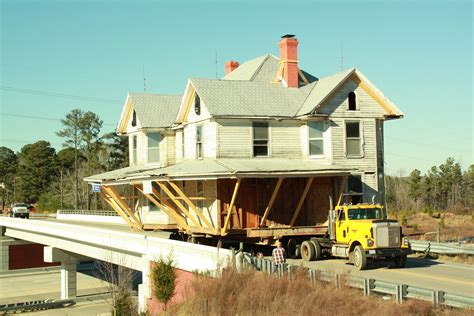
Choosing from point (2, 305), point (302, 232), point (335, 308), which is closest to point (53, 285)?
point (2, 305)

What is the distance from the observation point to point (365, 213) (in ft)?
77.8

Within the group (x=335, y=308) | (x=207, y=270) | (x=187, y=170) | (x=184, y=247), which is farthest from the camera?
(x=187, y=170)

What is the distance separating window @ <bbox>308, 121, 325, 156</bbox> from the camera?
101 ft

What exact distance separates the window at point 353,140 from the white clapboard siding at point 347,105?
565 millimetres

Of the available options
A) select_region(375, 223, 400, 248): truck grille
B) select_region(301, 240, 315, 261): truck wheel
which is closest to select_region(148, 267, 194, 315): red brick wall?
select_region(301, 240, 315, 261): truck wheel

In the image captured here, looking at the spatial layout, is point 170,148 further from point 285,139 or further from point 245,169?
point 245,169

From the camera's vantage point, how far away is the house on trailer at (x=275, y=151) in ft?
92.8

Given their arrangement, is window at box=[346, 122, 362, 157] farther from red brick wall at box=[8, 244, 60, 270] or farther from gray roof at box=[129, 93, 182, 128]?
red brick wall at box=[8, 244, 60, 270]

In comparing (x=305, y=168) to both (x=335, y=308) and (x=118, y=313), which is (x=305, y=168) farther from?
(x=335, y=308)

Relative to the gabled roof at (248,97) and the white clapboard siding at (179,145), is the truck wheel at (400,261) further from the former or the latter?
the white clapboard siding at (179,145)

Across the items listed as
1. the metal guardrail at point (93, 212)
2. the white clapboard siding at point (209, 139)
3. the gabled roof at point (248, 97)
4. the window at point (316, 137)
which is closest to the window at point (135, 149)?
the gabled roof at point (248, 97)

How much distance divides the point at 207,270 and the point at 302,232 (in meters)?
8.41

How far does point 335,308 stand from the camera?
49.7ft

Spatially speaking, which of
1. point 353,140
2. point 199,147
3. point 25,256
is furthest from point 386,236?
point 25,256
